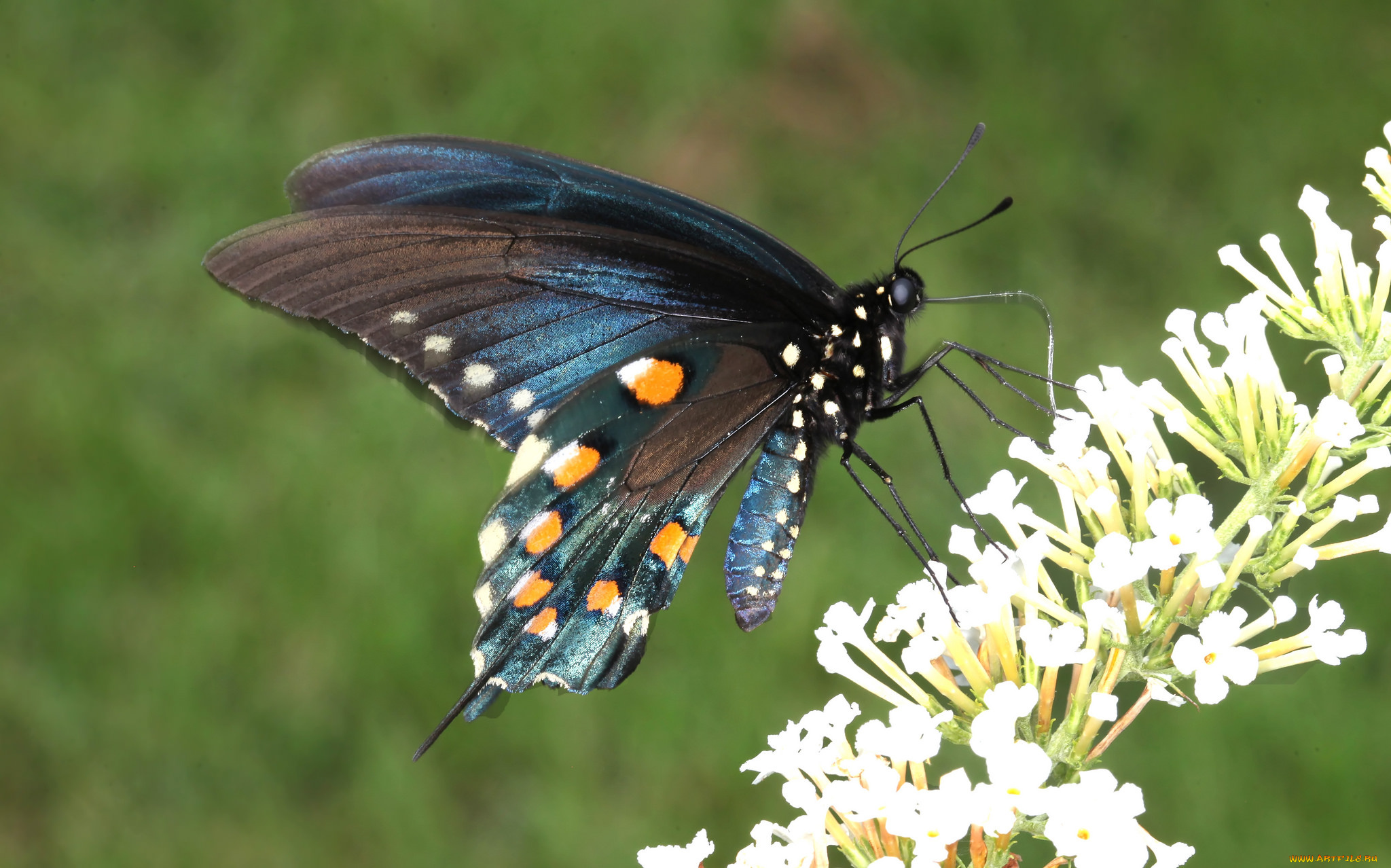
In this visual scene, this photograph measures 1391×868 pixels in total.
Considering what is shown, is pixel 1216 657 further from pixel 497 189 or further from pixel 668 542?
pixel 497 189

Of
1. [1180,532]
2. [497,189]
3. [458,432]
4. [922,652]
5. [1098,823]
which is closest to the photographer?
[1098,823]

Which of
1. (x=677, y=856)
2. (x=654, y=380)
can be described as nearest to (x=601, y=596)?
(x=654, y=380)

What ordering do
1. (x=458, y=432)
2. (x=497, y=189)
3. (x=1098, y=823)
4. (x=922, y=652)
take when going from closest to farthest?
1. (x=1098, y=823)
2. (x=922, y=652)
3. (x=497, y=189)
4. (x=458, y=432)

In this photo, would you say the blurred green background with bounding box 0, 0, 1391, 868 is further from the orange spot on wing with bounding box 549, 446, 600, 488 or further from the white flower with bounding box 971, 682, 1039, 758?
the white flower with bounding box 971, 682, 1039, 758

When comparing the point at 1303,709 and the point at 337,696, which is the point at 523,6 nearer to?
the point at 337,696

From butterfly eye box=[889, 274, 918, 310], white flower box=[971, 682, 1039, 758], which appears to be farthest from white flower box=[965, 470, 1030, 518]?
butterfly eye box=[889, 274, 918, 310]

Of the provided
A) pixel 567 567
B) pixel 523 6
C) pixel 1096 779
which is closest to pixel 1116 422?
pixel 1096 779

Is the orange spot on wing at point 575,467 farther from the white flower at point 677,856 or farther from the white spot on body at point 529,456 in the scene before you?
the white flower at point 677,856
